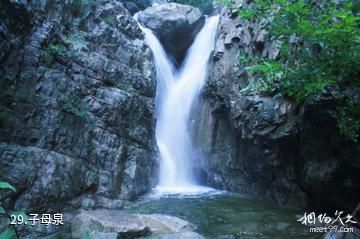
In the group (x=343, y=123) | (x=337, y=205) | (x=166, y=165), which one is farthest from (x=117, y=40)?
(x=337, y=205)

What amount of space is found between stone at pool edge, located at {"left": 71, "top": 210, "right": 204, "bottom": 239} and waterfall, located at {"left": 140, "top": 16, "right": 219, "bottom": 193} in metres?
4.52

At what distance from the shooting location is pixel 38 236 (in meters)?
4.98

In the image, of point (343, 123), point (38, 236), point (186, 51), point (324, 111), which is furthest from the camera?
point (186, 51)

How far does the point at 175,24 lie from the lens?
15.2 m

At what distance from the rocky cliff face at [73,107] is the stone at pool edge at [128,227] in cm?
103

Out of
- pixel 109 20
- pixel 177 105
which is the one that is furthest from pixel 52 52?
pixel 177 105

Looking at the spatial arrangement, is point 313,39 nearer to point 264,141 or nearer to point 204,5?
point 264,141

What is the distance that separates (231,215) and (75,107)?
431 cm

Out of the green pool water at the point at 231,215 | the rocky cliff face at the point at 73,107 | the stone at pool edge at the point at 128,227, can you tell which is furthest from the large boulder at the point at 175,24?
the stone at pool edge at the point at 128,227

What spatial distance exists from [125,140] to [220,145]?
4.35 m

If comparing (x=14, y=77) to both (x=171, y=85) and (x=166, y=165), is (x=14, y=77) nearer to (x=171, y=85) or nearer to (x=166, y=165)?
(x=166, y=165)

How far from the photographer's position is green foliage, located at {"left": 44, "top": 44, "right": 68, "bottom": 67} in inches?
262

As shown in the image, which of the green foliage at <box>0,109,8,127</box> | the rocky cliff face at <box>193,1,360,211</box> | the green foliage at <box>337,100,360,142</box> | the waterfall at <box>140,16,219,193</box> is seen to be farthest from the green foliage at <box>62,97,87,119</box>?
the green foliage at <box>337,100,360,142</box>

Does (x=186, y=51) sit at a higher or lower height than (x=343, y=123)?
higher
